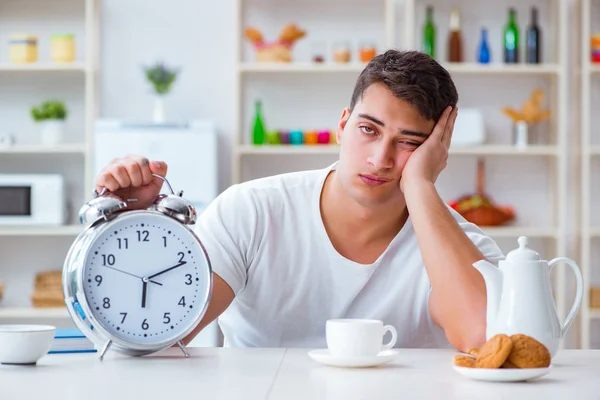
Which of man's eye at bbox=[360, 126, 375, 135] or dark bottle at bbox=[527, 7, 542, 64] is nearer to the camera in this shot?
man's eye at bbox=[360, 126, 375, 135]

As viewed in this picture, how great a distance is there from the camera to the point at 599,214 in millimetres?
4895

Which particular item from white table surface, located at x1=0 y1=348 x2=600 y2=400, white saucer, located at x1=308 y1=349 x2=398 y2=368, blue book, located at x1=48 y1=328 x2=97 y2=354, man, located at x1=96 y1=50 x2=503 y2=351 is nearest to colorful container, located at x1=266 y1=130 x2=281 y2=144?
man, located at x1=96 y1=50 x2=503 y2=351

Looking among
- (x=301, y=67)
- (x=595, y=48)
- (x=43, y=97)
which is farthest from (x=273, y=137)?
(x=595, y=48)

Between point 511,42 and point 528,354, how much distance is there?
361cm

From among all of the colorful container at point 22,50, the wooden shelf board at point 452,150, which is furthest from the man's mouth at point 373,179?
the colorful container at point 22,50

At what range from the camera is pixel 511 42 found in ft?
15.3

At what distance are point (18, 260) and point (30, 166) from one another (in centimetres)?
51

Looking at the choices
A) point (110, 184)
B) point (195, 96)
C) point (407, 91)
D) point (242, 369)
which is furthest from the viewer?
point (195, 96)

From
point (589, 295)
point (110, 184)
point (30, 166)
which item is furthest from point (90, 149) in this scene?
point (110, 184)

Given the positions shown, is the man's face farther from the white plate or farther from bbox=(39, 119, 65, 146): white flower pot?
bbox=(39, 119, 65, 146): white flower pot

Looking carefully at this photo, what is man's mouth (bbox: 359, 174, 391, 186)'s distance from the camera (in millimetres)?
1962

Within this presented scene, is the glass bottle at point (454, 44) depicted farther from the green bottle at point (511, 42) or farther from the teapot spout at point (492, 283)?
the teapot spout at point (492, 283)

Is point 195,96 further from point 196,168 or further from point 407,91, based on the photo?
point 407,91

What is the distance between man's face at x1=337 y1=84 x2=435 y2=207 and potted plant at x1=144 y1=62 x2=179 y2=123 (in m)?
2.71
